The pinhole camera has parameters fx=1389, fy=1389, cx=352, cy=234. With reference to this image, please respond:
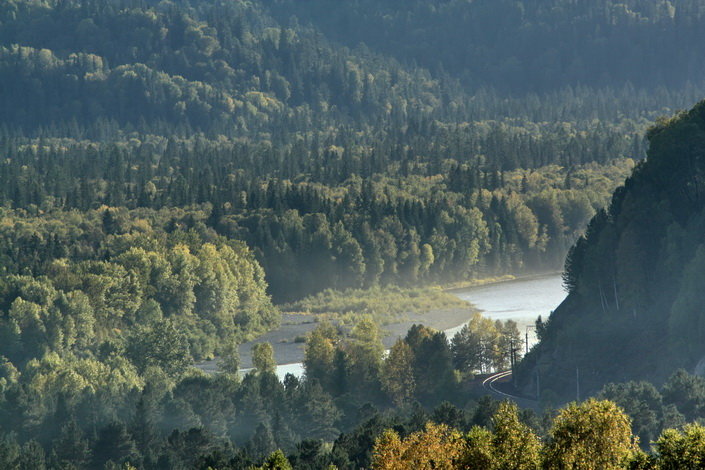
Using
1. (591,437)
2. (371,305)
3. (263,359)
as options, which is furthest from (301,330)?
(591,437)

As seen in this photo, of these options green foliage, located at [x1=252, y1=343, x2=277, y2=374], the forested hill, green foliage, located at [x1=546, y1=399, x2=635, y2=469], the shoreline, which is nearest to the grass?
the shoreline

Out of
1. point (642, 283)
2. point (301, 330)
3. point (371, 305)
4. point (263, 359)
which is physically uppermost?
point (371, 305)

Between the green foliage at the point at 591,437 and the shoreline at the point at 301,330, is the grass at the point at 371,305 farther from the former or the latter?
the green foliage at the point at 591,437

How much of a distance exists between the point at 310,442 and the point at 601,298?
176ft

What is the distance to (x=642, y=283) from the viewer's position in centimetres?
12775

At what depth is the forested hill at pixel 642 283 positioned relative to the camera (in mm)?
118375

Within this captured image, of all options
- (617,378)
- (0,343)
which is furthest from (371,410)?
(0,343)

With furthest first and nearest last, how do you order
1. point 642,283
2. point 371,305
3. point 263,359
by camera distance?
1. point 371,305
2. point 263,359
3. point 642,283

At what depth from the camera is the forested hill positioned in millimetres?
118375

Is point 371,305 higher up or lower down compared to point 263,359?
higher up

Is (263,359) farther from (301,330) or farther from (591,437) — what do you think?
(591,437)

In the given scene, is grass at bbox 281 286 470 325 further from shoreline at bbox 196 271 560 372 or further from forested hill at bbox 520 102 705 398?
forested hill at bbox 520 102 705 398

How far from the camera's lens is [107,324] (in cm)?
15850

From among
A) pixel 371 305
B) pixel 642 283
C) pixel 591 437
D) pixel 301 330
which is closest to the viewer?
pixel 591 437
